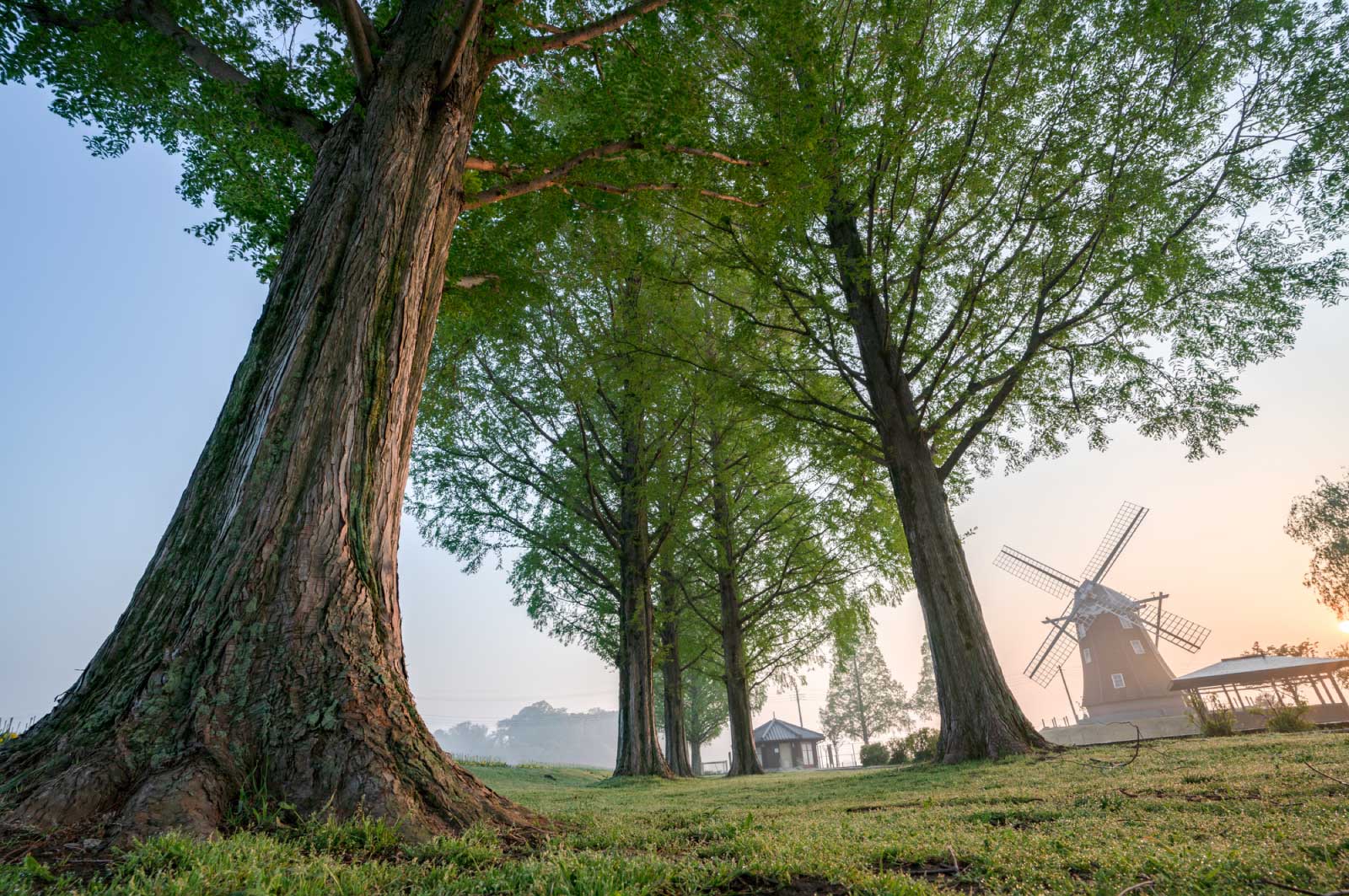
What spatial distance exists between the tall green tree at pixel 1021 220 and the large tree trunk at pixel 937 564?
35mm

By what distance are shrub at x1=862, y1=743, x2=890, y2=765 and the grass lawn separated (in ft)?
50.8

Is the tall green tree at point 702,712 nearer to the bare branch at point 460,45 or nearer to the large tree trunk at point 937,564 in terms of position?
the large tree trunk at point 937,564

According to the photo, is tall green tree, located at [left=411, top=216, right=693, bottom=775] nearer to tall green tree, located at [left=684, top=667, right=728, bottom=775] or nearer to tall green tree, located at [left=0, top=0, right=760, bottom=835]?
tall green tree, located at [left=0, top=0, right=760, bottom=835]

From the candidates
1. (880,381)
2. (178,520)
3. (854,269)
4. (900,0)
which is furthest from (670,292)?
(178,520)

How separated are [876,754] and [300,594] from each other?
1897 cm

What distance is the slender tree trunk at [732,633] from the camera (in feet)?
56.6

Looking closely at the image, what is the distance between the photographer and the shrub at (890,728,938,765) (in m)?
13.5

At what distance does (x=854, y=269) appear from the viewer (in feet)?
34.0

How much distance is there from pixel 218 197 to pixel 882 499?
12345 millimetres

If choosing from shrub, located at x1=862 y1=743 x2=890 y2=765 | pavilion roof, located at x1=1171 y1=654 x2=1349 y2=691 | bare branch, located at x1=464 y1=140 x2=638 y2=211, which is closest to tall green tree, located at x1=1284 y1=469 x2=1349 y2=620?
pavilion roof, located at x1=1171 y1=654 x2=1349 y2=691

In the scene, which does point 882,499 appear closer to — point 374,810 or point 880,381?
point 880,381

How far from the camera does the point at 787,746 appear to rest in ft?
154

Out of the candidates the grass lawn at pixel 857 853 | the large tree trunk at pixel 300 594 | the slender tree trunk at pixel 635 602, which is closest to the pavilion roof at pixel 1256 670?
the slender tree trunk at pixel 635 602

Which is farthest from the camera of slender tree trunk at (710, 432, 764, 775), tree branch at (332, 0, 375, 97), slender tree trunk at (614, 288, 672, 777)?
slender tree trunk at (710, 432, 764, 775)
